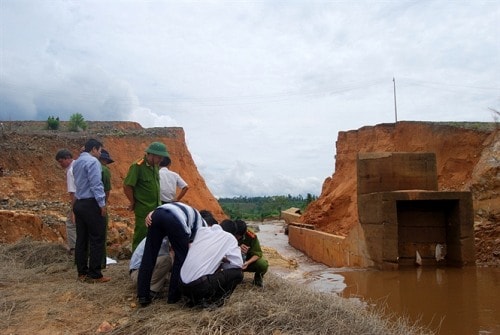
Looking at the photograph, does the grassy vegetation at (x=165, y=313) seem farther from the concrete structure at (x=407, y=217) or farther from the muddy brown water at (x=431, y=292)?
the concrete structure at (x=407, y=217)

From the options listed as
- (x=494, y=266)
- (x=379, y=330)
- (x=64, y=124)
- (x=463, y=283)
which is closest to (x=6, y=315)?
(x=379, y=330)

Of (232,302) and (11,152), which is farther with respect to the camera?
(11,152)

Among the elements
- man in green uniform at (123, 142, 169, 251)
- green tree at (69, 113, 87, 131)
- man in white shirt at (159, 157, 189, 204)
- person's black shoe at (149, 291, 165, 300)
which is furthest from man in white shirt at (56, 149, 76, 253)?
green tree at (69, 113, 87, 131)

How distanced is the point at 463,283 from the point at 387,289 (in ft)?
5.30

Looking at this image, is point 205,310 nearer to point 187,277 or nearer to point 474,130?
point 187,277

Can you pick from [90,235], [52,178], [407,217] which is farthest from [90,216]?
[52,178]

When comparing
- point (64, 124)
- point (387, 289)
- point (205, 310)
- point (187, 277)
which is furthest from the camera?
point (64, 124)

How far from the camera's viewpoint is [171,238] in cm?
421

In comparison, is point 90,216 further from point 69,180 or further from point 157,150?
point 69,180

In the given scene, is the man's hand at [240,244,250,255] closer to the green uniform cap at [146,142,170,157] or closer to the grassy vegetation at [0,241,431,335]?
the grassy vegetation at [0,241,431,335]

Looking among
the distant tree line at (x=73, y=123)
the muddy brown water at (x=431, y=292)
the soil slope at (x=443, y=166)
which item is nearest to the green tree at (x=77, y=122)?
the distant tree line at (x=73, y=123)

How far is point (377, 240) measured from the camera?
35.1 ft

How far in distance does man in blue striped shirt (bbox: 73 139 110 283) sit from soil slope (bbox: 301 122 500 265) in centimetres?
988

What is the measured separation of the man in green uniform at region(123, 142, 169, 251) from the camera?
5449mm
